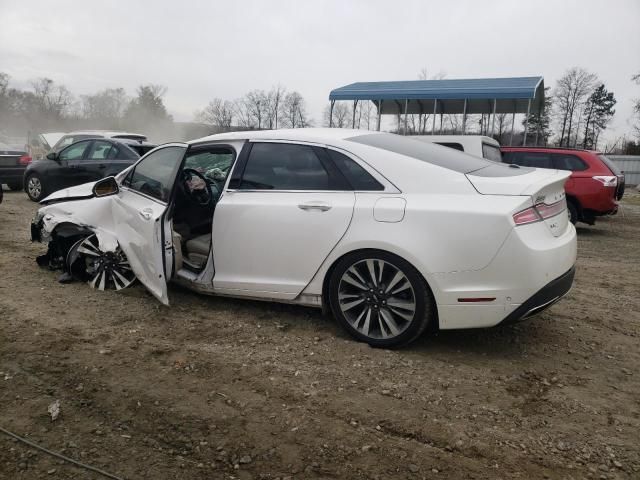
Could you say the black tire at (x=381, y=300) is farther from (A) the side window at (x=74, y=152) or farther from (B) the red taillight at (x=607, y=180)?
(A) the side window at (x=74, y=152)

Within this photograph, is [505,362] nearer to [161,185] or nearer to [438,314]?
[438,314]

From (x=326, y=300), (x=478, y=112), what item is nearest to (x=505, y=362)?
(x=326, y=300)

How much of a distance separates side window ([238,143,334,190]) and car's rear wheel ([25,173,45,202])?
8890 mm

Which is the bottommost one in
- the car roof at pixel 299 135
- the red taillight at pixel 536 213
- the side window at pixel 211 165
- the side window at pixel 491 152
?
the red taillight at pixel 536 213

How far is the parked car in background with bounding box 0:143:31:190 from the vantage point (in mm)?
12930

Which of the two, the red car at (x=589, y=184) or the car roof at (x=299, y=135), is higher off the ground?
the car roof at (x=299, y=135)

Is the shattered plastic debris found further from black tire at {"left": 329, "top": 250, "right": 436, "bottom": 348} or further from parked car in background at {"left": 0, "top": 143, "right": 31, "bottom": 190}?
parked car in background at {"left": 0, "top": 143, "right": 31, "bottom": 190}

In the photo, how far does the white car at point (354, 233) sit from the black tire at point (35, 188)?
24.2ft

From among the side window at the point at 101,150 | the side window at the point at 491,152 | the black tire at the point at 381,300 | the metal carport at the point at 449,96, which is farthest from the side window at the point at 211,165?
the metal carport at the point at 449,96

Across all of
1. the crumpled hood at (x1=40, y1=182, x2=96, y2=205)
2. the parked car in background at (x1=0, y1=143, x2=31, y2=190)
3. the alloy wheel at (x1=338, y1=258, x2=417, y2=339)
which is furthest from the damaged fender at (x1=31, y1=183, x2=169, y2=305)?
the parked car in background at (x1=0, y1=143, x2=31, y2=190)

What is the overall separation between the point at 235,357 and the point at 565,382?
2.13 m

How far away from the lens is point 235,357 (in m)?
3.53

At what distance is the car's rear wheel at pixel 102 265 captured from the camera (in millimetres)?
4738

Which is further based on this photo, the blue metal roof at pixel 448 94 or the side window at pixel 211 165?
the blue metal roof at pixel 448 94
